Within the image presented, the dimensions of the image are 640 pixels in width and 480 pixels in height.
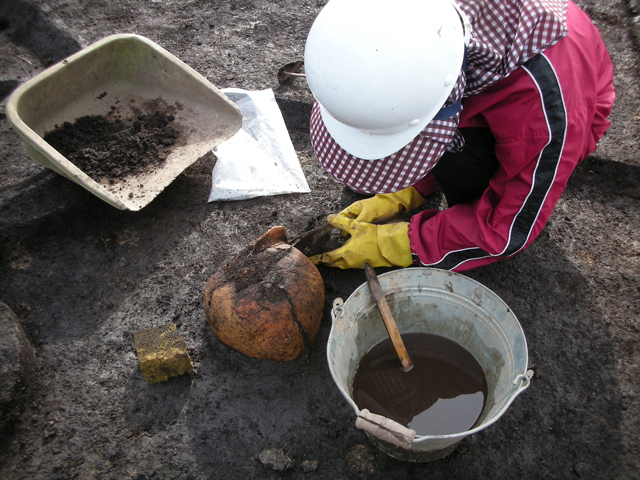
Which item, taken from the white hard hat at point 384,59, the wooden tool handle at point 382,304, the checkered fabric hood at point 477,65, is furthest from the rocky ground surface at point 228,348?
the white hard hat at point 384,59

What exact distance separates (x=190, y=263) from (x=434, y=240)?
56.9 inches

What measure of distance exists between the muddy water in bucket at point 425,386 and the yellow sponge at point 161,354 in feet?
2.78

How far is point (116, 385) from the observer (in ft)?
6.99

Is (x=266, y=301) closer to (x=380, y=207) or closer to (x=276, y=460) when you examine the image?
(x=276, y=460)

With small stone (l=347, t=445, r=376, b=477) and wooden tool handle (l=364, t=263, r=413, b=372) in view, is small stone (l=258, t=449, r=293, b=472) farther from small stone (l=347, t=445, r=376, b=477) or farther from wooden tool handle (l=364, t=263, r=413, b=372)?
wooden tool handle (l=364, t=263, r=413, b=372)

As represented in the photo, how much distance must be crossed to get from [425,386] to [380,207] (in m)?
1.06

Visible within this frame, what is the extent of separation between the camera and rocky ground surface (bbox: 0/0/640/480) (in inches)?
75.0

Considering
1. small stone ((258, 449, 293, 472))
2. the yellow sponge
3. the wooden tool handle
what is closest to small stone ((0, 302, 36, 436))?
the yellow sponge

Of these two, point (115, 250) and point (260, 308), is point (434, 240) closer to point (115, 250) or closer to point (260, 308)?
point (260, 308)

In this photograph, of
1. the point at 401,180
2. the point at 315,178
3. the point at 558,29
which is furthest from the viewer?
the point at 315,178

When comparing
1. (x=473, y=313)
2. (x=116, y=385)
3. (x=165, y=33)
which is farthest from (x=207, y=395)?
(x=165, y=33)

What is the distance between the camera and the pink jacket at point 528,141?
5.48 feet

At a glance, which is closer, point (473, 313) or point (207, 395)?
point (473, 313)

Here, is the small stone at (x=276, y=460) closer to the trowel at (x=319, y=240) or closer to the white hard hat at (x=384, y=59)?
the trowel at (x=319, y=240)
